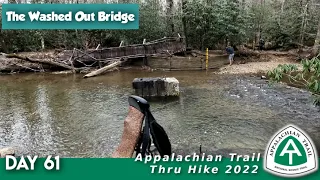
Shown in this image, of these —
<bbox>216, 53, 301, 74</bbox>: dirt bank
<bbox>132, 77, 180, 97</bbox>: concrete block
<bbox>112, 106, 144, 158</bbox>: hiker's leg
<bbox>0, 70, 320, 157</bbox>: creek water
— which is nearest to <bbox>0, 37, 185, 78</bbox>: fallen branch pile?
<bbox>0, 70, 320, 157</bbox>: creek water

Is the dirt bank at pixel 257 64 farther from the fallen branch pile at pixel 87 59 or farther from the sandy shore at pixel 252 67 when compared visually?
the fallen branch pile at pixel 87 59

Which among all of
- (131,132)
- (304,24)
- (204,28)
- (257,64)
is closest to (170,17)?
(204,28)

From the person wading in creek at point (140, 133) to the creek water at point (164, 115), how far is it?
4.01ft

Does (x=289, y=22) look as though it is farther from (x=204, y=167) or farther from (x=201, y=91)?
(x=204, y=167)

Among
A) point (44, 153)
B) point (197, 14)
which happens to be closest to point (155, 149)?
point (44, 153)

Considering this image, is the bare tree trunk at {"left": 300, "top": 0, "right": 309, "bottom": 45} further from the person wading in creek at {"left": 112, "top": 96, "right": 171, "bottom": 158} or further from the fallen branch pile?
the person wading in creek at {"left": 112, "top": 96, "right": 171, "bottom": 158}

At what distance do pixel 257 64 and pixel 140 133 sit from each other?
552 inches

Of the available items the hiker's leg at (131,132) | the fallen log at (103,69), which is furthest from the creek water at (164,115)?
the fallen log at (103,69)

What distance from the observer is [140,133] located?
5.28 m

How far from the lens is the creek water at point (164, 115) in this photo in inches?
278

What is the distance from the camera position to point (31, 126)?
8461 millimetres

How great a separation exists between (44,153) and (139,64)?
499 inches

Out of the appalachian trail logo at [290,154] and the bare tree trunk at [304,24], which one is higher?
the bare tree trunk at [304,24]

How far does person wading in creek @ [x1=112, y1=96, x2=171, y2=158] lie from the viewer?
517cm
